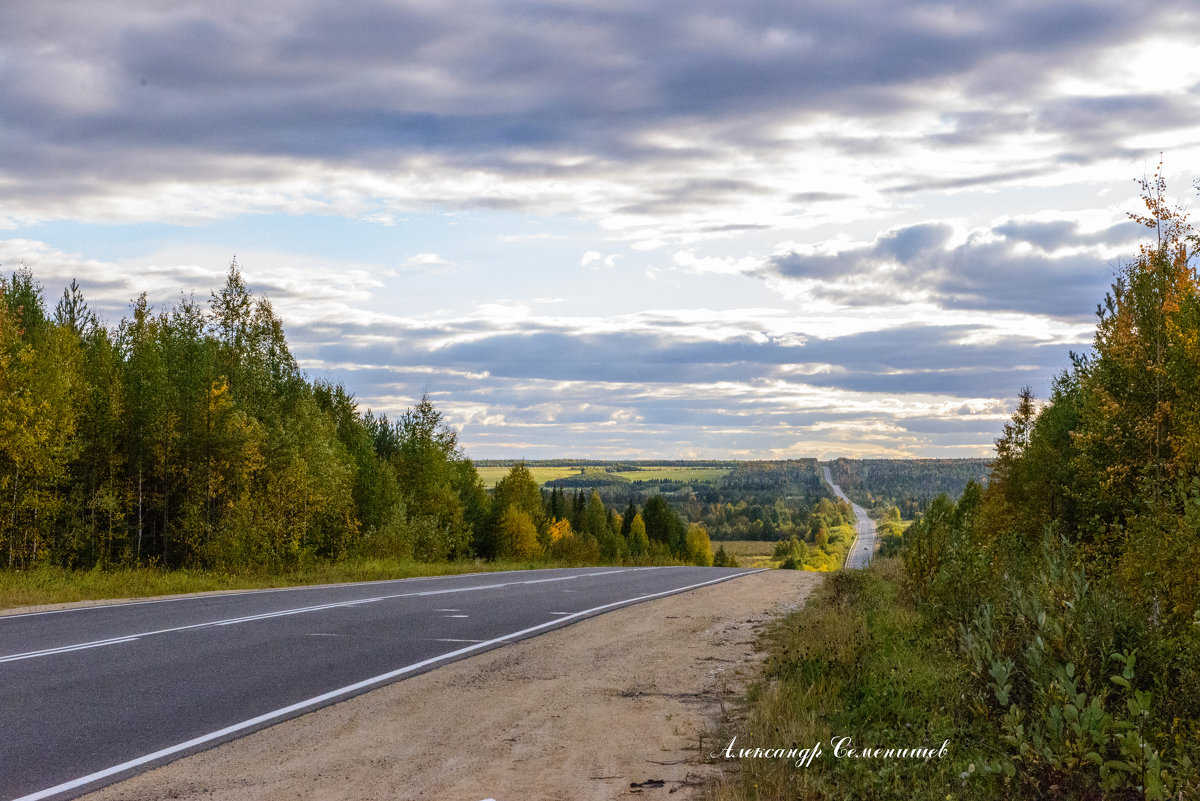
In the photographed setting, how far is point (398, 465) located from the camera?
212 feet

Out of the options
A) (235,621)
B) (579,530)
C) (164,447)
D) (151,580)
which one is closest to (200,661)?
(235,621)

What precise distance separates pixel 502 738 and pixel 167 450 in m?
29.7

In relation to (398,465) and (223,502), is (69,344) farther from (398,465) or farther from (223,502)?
(398,465)

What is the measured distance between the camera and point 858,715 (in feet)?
26.2

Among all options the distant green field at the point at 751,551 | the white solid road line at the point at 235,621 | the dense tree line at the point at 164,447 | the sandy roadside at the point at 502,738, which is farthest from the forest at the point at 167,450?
the distant green field at the point at 751,551

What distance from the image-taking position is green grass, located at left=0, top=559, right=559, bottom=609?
1777cm

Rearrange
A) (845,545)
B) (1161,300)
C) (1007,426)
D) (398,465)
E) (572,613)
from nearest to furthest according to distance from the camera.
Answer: (572,613)
(1161,300)
(1007,426)
(398,465)
(845,545)

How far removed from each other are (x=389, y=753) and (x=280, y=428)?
104 feet

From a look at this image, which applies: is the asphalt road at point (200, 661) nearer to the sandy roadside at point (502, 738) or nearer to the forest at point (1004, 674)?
Answer: the sandy roadside at point (502, 738)

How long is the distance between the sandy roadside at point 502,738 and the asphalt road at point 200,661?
0.43 meters

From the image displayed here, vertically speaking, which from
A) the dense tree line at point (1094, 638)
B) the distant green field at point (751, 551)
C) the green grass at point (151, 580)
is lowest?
the distant green field at point (751, 551)

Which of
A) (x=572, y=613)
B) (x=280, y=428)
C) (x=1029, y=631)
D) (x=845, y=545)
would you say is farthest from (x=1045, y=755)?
(x=845, y=545)

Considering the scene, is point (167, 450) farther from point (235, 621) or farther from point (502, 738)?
point (502, 738)

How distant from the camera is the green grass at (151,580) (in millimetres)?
17766
